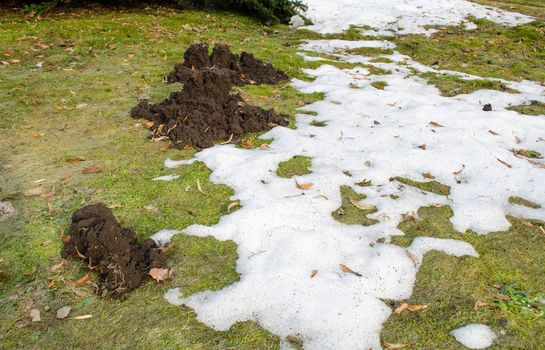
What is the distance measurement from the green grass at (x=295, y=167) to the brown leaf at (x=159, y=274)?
171 centimetres

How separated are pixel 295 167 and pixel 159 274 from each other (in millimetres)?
2014

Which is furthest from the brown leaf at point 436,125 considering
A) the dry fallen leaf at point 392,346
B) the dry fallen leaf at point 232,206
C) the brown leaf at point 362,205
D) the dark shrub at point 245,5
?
the dark shrub at point 245,5

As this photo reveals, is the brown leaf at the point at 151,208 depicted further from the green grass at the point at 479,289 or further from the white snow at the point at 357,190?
the green grass at the point at 479,289

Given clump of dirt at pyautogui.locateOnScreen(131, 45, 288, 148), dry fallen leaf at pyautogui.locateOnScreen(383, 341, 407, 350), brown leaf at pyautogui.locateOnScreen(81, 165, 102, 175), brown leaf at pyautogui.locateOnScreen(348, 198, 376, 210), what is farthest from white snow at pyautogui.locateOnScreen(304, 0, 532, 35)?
dry fallen leaf at pyautogui.locateOnScreen(383, 341, 407, 350)

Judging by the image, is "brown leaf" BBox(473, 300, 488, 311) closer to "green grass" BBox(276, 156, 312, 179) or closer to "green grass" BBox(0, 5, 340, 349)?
"green grass" BBox(0, 5, 340, 349)

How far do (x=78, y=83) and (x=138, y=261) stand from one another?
4.61 metres

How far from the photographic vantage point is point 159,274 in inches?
124

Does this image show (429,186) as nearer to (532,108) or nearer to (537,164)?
(537,164)

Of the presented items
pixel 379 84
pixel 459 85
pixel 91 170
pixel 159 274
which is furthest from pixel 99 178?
pixel 459 85

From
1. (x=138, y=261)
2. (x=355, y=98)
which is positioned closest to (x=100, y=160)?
(x=138, y=261)

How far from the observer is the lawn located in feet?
8.93

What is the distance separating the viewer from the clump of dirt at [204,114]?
5195 mm

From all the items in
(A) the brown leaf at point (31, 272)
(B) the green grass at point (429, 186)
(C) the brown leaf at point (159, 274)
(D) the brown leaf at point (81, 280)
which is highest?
(B) the green grass at point (429, 186)

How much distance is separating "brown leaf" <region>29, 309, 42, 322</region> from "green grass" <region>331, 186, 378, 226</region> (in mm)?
2431
